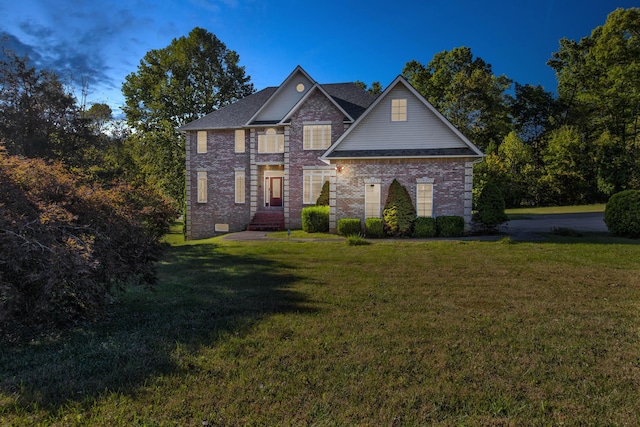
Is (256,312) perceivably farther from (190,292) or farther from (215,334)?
(190,292)

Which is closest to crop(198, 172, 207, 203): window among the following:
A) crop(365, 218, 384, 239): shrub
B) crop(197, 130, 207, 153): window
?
crop(197, 130, 207, 153): window

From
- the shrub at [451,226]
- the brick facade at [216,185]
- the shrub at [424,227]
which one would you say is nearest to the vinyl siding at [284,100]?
the brick facade at [216,185]

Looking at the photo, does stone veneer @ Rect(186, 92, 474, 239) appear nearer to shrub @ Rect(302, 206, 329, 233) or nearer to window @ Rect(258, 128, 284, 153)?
window @ Rect(258, 128, 284, 153)

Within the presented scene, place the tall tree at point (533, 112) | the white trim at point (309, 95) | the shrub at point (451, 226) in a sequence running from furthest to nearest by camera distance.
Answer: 1. the tall tree at point (533, 112)
2. the white trim at point (309, 95)
3. the shrub at point (451, 226)

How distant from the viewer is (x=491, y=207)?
16.1 metres

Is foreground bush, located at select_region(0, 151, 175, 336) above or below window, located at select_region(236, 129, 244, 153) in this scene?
below

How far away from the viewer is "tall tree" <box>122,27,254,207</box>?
28781 mm

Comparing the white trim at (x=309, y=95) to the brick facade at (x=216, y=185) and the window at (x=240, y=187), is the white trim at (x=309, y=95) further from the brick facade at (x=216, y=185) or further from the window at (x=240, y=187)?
the window at (x=240, y=187)

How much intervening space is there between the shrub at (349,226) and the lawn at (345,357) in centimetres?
848

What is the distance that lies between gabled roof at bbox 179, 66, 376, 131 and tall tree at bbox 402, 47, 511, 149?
1674 centimetres

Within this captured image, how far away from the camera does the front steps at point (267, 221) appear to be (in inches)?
823

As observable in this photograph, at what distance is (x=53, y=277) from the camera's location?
157 inches

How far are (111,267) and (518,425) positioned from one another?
204 inches

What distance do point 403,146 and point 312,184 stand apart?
20.4 ft
